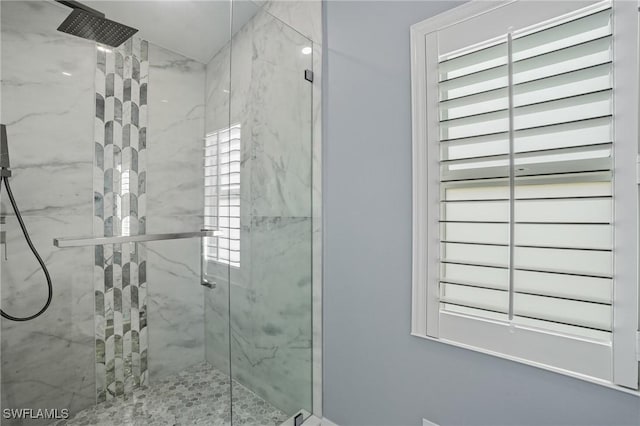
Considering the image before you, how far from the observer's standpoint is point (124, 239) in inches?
41.0

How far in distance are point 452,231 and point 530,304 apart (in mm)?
345

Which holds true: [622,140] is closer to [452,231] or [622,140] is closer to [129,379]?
[452,231]

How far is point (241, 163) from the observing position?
130cm

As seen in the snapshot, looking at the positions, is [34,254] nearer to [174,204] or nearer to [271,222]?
[174,204]

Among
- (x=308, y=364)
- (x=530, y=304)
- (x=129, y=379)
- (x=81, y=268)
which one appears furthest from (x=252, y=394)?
(x=530, y=304)

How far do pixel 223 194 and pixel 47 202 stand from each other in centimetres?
53

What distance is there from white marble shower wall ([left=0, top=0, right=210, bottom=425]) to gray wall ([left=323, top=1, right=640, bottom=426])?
2.40 ft

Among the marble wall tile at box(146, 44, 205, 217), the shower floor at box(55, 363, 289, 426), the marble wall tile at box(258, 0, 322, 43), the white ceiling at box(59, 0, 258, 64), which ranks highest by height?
the marble wall tile at box(258, 0, 322, 43)

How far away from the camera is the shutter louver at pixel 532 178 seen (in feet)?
3.10

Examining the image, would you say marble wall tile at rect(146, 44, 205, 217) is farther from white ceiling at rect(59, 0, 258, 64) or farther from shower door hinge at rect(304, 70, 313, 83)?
shower door hinge at rect(304, 70, 313, 83)

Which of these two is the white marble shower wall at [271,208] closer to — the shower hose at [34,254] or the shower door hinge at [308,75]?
the shower door hinge at [308,75]

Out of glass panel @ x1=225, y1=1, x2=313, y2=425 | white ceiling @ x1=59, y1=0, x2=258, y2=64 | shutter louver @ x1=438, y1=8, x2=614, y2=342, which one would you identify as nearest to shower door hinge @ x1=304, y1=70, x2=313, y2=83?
glass panel @ x1=225, y1=1, x2=313, y2=425

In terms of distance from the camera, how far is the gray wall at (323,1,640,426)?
1171mm

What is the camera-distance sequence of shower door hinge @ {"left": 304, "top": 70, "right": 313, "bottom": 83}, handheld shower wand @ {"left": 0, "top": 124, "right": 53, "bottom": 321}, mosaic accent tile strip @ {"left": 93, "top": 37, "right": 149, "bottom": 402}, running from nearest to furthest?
handheld shower wand @ {"left": 0, "top": 124, "right": 53, "bottom": 321}
mosaic accent tile strip @ {"left": 93, "top": 37, "right": 149, "bottom": 402}
shower door hinge @ {"left": 304, "top": 70, "right": 313, "bottom": 83}
